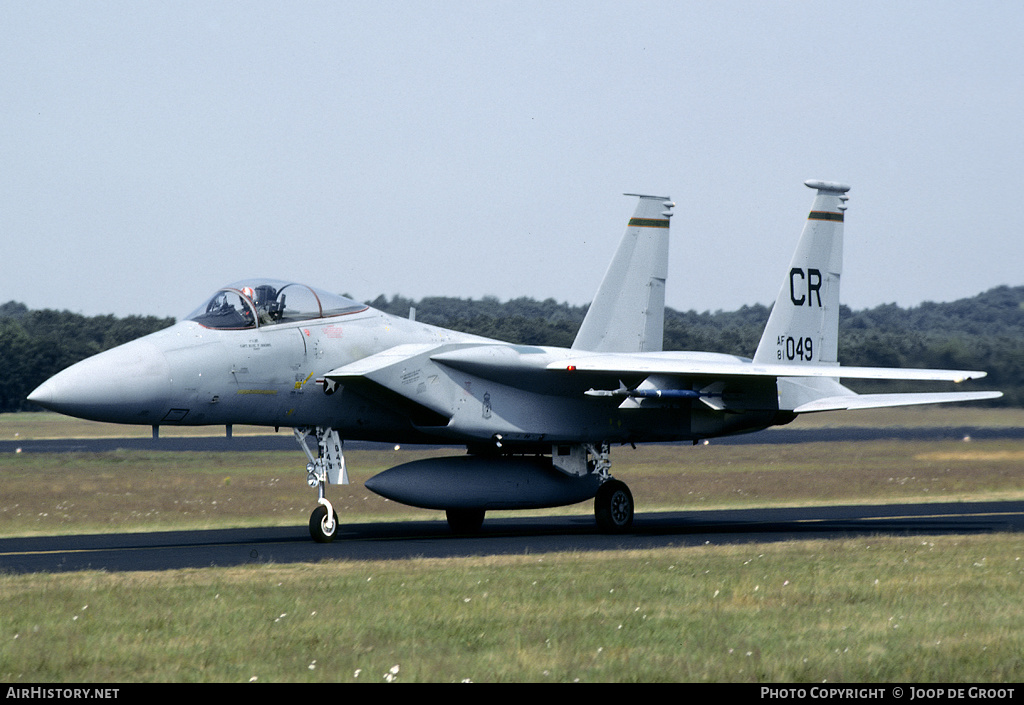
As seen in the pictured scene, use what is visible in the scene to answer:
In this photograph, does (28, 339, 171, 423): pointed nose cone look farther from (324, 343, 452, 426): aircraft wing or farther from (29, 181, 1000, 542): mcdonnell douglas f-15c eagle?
(324, 343, 452, 426): aircraft wing

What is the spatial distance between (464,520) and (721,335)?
3131cm

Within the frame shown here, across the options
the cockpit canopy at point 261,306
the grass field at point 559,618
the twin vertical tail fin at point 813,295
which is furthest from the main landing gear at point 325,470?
the twin vertical tail fin at point 813,295

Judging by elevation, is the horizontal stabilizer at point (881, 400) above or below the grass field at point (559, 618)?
above

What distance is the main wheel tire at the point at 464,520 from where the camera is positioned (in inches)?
713

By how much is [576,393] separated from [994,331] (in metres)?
16.8

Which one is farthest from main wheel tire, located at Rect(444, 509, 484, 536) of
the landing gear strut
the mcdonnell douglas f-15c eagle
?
the landing gear strut

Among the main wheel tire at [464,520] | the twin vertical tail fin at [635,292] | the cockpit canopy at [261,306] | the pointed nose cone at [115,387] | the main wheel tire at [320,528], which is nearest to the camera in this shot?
the pointed nose cone at [115,387]

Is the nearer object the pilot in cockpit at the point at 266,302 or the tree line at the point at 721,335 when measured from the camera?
the pilot in cockpit at the point at 266,302

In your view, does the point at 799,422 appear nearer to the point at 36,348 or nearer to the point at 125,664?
the point at 36,348

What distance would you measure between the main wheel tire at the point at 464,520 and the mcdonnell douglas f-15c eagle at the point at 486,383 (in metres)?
0.03

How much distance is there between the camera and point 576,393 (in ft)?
59.1

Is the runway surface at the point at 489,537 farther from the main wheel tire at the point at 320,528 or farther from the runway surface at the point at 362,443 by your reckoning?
the runway surface at the point at 362,443

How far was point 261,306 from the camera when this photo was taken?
50.9 ft

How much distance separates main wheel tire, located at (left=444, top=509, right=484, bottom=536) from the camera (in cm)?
1811
